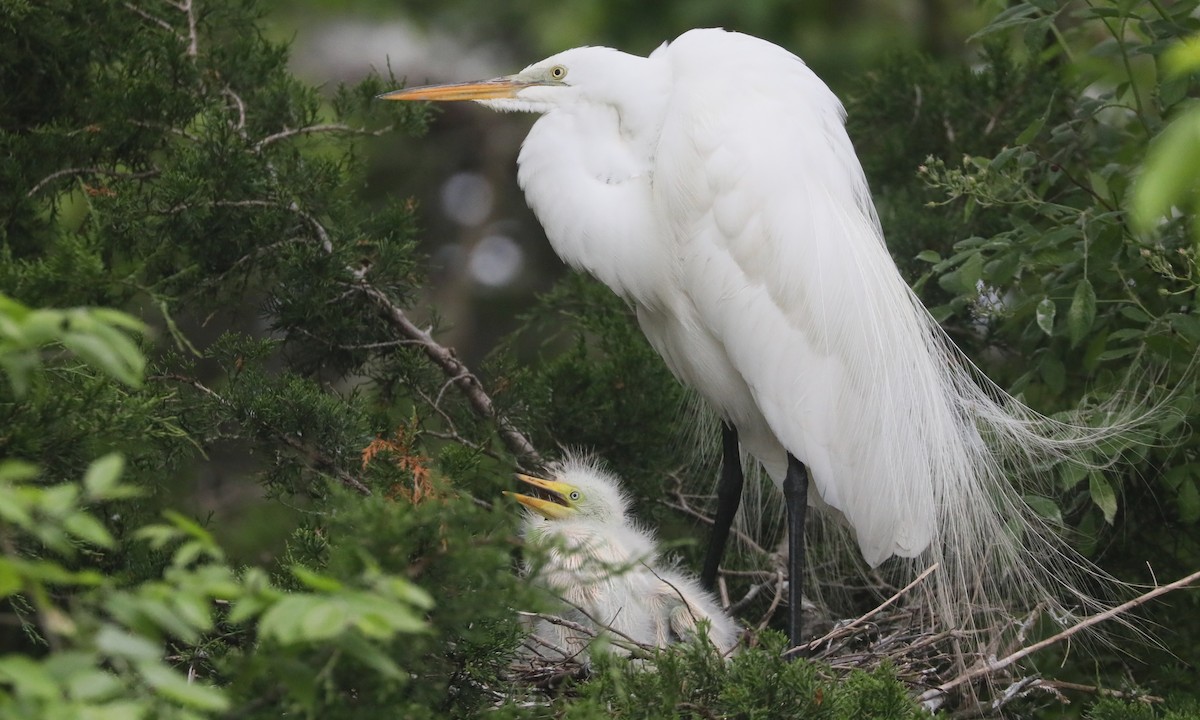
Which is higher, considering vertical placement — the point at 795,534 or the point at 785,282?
the point at 785,282

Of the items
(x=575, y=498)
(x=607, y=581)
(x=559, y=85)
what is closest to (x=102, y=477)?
(x=607, y=581)

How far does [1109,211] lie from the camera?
3160 millimetres

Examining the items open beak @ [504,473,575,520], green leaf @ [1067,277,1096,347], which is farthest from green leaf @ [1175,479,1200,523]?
open beak @ [504,473,575,520]

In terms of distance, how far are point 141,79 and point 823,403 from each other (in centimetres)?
189

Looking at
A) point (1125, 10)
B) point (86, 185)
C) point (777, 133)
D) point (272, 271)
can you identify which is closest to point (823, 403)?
point (777, 133)

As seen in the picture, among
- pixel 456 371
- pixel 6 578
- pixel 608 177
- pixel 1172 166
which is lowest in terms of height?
pixel 456 371

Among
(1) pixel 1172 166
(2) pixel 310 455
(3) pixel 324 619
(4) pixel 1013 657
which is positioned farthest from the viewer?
(2) pixel 310 455

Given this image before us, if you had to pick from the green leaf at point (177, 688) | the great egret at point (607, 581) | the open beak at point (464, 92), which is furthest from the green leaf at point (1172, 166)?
the open beak at point (464, 92)

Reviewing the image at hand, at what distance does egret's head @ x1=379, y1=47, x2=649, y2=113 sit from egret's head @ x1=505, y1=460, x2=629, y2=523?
940mm

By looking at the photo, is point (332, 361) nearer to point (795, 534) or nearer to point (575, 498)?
point (575, 498)

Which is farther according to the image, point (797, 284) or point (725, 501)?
point (725, 501)

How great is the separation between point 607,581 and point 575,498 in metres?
0.40

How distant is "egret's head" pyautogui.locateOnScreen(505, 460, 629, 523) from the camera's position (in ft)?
9.87

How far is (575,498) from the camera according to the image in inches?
120
